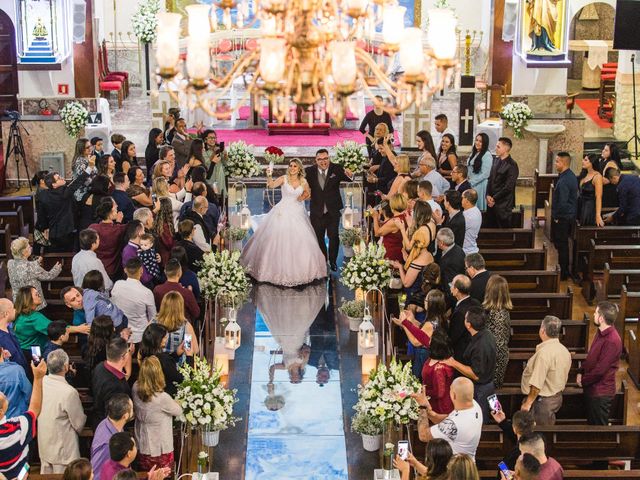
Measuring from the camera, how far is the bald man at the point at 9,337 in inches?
374

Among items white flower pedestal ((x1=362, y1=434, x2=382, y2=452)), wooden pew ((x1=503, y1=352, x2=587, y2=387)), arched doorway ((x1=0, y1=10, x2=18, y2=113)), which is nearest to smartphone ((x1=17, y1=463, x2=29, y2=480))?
white flower pedestal ((x1=362, y1=434, x2=382, y2=452))

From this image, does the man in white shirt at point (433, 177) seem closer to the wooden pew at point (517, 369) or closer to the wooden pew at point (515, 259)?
the wooden pew at point (515, 259)

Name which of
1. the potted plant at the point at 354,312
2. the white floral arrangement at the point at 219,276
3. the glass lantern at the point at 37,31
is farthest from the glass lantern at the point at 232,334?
the glass lantern at the point at 37,31

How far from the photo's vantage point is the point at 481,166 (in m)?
15.2

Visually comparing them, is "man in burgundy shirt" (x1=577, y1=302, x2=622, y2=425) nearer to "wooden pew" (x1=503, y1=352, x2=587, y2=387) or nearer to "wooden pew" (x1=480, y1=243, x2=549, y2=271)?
"wooden pew" (x1=503, y1=352, x2=587, y2=387)

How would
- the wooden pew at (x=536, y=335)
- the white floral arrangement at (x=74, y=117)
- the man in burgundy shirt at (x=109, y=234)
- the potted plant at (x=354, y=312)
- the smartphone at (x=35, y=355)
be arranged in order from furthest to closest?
the white floral arrangement at (x=74, y=117) → the potted plant at (x=354, y=312) → the man in burgundy shirt at (x=109, y=234) → the wooden pew at (x=536, y=335) → the smartphone at (x=35, y=355)

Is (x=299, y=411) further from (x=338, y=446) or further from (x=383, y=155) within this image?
(x=383, y=155)

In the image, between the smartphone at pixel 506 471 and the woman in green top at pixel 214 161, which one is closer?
the smartphone at pixel 506 471

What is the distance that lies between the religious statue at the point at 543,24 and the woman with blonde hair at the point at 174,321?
441 inches

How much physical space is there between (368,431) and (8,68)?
13.6m

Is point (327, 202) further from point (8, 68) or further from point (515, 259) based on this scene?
point (8, 68)

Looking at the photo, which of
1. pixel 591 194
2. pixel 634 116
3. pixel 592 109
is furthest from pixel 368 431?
pixel 592 109

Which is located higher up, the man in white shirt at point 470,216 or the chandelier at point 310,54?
the chandelier at point 310,54

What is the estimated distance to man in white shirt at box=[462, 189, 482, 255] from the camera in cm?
1246
